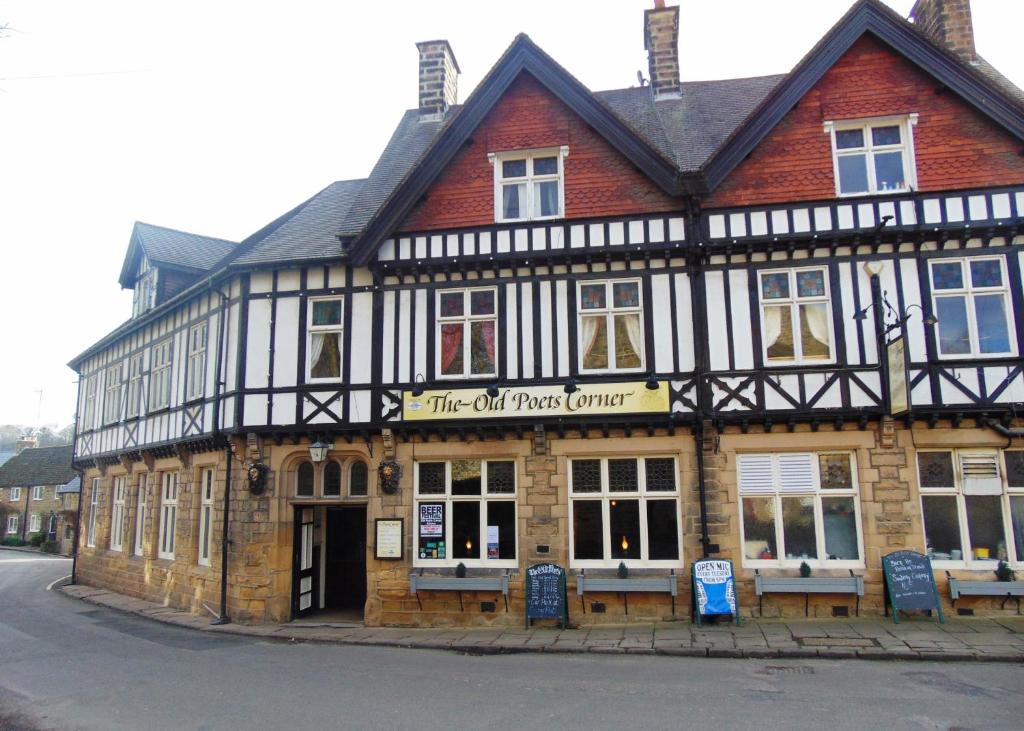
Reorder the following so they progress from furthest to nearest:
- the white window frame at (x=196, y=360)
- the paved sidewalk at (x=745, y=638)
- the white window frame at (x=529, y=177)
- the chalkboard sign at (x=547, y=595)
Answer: the white window frame at (x=196, y=360) < the white window frame at (x=529, y=177) < the chalkboard sign at (x=547, y=595) < the paved sidewalk at (x=745, y=638)

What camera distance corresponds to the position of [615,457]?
12594 millimetres

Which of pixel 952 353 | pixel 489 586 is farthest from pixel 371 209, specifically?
pixel 952 353

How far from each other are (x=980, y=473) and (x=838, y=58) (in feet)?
25.6

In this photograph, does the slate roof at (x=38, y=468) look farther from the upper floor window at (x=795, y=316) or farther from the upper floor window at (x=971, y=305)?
the upper floor window at (x=971, y=305)

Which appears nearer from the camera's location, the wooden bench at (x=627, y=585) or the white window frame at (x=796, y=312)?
the wooden bench at (x=627, y=585)

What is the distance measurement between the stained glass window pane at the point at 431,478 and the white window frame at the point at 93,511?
1450cm

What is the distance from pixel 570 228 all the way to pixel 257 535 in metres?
8.40

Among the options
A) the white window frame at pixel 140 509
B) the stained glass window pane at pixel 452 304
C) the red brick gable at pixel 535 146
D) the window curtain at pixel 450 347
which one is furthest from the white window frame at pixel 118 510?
the red brick gable at pixel 535 146

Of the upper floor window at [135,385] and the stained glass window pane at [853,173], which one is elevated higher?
the stained glass window pane at [853,173]

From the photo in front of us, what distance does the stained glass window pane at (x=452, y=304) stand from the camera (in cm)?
1339

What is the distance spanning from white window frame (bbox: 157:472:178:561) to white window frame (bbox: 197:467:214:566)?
6.04ft

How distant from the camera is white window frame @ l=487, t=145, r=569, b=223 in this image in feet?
43.9

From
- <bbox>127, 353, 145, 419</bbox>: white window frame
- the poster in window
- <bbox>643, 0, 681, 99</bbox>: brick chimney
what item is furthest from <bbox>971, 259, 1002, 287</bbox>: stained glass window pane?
<bbox>127, 353, 145, 419</bbox>: white window frame

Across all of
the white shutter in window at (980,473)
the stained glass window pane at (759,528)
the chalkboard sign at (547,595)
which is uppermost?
the white shutter in window at (980,473)
